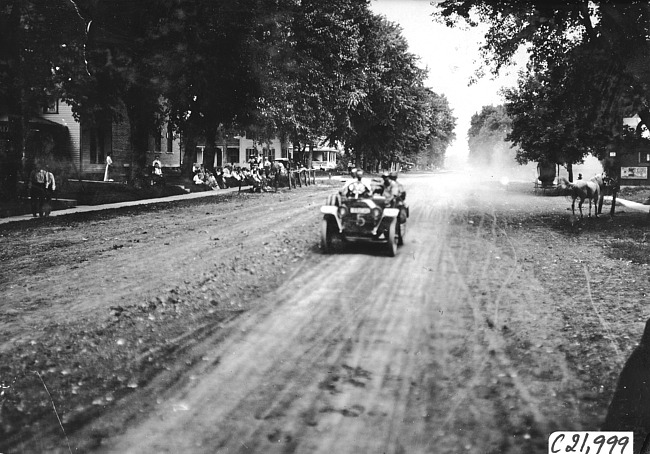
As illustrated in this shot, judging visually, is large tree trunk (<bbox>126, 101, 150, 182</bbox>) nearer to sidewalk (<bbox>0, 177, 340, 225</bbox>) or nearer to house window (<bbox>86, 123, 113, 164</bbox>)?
sidewalk (<bbox>0, 177, 340, 225</bbox>)

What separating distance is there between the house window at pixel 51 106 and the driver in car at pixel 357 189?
4031 mm

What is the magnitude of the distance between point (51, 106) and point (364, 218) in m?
4.56

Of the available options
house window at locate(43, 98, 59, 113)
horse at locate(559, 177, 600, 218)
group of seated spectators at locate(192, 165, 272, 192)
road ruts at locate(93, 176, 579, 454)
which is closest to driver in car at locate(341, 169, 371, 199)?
road ruts at locate(93, 176, 579, 454)

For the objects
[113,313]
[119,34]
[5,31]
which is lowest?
[113,313]

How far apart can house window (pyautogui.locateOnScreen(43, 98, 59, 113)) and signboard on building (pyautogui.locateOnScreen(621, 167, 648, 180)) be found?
2712 centimetres

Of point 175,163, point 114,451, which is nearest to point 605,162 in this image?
point 114,451

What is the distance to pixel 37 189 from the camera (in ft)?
29.6

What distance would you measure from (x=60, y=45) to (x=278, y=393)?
4.95 meters

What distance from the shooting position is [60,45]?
6.11 m

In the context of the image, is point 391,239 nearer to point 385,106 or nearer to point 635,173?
point 385,106

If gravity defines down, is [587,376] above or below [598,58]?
below

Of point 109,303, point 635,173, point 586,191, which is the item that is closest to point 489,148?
point 635,173

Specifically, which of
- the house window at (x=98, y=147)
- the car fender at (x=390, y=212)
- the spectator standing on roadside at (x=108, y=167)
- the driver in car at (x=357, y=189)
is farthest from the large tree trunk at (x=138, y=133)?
the car fender at (x=390, y=212)

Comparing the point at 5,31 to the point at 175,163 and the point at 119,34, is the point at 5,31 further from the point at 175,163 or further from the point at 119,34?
the point at 175,163
